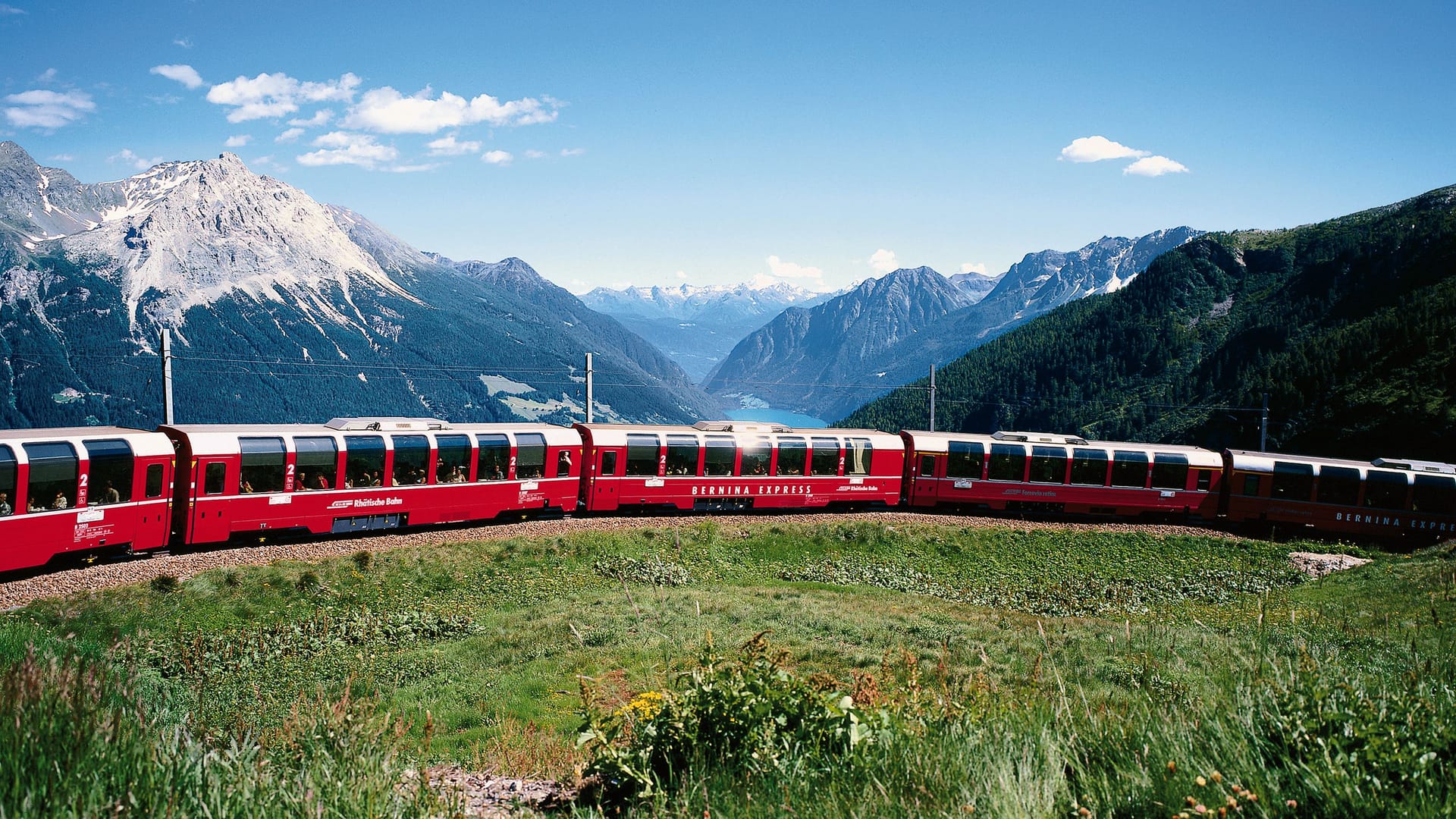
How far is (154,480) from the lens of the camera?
21625 mm

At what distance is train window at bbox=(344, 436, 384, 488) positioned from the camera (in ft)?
82.4

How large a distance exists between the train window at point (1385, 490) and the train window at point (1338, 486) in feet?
1.52

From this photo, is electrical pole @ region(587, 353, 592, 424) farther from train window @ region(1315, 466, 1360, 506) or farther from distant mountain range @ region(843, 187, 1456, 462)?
distant mountain range @ region(843, 187, 1456, 462)

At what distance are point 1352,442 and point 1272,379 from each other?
34.3 metres

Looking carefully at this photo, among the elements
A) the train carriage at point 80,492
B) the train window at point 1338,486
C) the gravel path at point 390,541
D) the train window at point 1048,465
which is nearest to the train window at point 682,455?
the gravel path at point 390,541

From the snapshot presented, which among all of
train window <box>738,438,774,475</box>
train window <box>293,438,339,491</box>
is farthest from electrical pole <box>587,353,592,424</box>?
train window <box>293,438,339,491</box>

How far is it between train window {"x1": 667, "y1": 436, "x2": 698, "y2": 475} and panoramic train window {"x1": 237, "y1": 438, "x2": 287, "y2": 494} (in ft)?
42.5

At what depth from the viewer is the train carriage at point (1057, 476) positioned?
116ft

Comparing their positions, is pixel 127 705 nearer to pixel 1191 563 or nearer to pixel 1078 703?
pixel 1078 703

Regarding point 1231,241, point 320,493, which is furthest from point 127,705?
point 1231,241

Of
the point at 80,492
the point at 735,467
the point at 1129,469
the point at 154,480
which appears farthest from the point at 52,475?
the point at 1129,469

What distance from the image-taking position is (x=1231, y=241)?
6649 inches

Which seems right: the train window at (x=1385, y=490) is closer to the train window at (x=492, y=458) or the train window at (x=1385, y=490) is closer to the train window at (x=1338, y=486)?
the train window at (x=1338, y=486)

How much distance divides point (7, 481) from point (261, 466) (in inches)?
224
